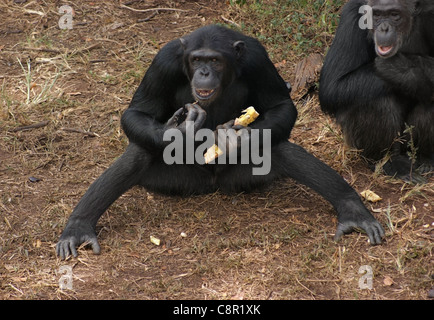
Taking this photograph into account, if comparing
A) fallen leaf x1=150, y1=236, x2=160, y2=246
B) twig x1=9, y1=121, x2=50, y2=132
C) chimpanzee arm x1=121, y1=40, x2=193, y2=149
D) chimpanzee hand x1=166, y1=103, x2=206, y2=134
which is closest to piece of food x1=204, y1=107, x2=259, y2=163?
chimpanzee hand x1=166, y1=103, x2=206, y2=134

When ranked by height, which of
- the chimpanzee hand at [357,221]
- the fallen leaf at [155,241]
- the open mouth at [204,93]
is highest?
the open mouth at [204,93]

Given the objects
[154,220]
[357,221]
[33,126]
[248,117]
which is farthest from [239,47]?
[33,126]

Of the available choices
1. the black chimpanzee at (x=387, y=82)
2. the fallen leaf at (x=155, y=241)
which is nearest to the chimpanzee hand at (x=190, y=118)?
the fallen leaf at (x=155, y=241)

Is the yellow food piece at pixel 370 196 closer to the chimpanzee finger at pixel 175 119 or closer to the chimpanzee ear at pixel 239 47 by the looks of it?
the chimpanzee ear at pixel 239 47

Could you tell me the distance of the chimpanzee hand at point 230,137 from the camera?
573 cm

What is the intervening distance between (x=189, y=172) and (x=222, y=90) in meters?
0.78

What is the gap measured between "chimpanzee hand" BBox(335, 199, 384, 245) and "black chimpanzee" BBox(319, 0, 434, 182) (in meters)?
0.84

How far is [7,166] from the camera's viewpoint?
6.96 metres

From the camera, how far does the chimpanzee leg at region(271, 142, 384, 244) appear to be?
5621 mm

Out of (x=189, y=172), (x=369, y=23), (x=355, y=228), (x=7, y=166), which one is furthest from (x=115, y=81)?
(x=355, y=228)

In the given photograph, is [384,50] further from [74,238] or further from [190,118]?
[74,238]

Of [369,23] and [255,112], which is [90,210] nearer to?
[255,112]

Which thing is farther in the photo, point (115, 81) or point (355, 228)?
point (115, 81)

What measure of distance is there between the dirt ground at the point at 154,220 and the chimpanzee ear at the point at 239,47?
4.20ft
